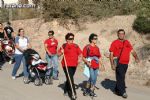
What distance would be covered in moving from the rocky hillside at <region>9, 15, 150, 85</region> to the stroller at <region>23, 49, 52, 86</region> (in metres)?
3.34

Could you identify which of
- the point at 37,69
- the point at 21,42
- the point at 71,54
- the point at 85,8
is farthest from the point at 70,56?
the point at 85,8

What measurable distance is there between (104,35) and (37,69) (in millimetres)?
7032

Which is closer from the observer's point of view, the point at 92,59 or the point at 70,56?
the point at 70,56

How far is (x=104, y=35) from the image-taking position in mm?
20859

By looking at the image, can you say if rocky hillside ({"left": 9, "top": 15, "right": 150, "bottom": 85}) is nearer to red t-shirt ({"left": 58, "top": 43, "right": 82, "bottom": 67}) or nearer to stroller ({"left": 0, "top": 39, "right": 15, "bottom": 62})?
stroller ({"left": 0, "top": 39, "right": 15, "bottom": 62})

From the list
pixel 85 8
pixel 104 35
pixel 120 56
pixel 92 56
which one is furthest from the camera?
pixel 85 8

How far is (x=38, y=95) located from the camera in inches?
523

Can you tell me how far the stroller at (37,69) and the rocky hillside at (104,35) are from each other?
334 cm

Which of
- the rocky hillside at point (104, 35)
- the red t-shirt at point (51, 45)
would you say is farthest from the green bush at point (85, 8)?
the red t-shirt at point (51, 45)

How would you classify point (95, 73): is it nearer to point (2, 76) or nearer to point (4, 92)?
point (4, 92)

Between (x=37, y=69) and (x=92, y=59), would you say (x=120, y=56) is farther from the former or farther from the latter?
(x=37, y=69)

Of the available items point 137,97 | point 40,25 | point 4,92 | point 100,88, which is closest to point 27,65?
point 4,92

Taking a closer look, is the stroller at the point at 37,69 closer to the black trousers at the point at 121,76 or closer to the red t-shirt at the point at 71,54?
the red t-shirt at the point at 71,54

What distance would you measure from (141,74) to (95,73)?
4.04 m
